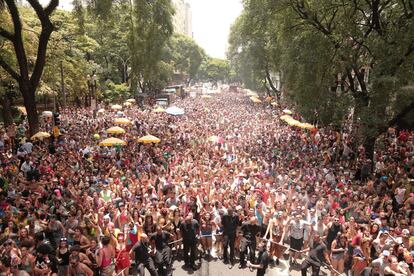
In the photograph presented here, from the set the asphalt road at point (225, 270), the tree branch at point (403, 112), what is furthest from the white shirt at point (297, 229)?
the tree branch at point (403, 112)

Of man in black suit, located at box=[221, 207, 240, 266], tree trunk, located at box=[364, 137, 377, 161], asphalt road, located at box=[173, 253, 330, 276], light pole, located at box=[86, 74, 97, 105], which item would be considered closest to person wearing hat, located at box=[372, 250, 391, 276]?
asphalt road, located at box=[173, 253, 330, 276]

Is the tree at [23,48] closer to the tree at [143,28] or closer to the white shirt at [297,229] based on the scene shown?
the tree at [143,28]

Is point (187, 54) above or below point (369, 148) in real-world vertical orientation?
above

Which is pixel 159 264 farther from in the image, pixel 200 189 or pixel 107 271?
pixel 200 189

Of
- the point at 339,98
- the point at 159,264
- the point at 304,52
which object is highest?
the point at 304,52

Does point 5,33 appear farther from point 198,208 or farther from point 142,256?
point 142,256

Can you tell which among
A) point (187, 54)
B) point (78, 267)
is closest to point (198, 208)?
point (78, 267)

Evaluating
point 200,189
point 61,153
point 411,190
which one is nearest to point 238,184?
point 200,189

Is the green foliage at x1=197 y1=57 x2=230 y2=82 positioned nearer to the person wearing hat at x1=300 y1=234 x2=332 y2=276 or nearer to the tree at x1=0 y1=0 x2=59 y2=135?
the tree at x1=0 y1=0 x2=59 y2=135
